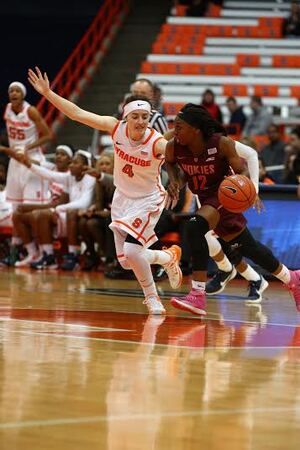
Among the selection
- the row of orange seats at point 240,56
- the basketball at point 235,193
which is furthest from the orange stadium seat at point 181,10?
the basketball at point 235,193

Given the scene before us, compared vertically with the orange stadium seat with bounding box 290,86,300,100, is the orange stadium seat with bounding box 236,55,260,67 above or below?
above

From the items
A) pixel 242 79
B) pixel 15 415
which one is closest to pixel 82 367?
pixel 15 415

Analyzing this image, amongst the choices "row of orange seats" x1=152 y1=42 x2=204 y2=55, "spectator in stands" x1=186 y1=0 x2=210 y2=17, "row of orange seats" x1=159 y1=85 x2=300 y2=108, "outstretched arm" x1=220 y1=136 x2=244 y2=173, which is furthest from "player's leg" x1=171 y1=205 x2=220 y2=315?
"spectator in stands" x1=186 y1=0 x2=210 y2=17

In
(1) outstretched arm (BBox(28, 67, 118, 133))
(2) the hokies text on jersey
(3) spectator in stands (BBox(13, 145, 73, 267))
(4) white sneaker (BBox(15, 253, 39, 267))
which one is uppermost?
(1) outstretched arm (BBox(28, 67, 118, 133))

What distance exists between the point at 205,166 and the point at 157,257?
0.85m

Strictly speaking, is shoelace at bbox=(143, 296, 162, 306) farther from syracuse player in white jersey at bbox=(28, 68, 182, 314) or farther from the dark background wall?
the dark background wall

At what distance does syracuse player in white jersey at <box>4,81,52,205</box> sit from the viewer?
15.2m

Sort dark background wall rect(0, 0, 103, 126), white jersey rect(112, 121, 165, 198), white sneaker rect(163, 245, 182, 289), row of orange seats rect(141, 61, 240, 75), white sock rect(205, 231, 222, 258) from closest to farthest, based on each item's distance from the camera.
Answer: white jersey rect(112, 121, 165, 198) < white sneaker rect(163, 245, 182, 289) < white sock rect(205, 231, 222, 258) < row of orange seats rect(141, 61, 240, 75) < dark background wall rect(0, 0, 103, 126)

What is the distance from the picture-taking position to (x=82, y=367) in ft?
20.4

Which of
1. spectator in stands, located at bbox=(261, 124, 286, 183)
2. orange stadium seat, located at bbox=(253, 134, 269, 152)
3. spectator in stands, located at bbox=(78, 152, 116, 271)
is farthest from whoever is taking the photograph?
orange stadium seat, located at bbox=(253, 134, 269, 152)

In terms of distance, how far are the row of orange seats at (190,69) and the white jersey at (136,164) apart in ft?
48.5

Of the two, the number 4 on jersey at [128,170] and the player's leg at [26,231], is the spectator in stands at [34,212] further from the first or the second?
the number 4 on jersey at [128,170]

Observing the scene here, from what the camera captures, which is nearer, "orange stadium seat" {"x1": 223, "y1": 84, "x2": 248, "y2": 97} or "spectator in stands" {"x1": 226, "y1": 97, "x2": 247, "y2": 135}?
"spectator in stands" {"x1": 226, "y1": 97, "x2": 247, "y2": 135}

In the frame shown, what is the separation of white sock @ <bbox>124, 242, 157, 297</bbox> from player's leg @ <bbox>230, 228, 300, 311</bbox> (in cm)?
92
